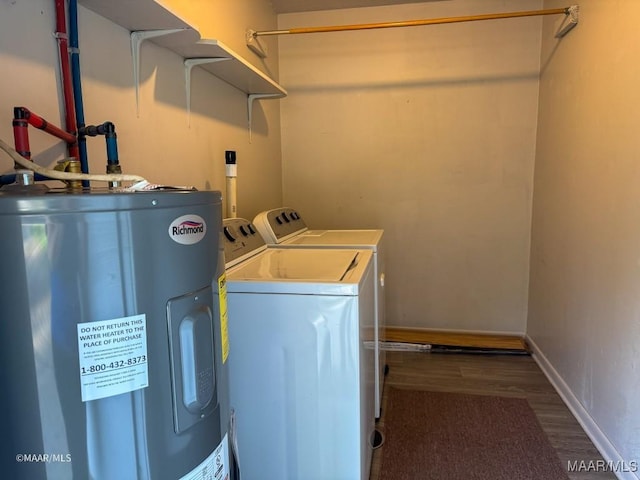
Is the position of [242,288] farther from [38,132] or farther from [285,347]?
[38,132]

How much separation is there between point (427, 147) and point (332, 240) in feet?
4.42

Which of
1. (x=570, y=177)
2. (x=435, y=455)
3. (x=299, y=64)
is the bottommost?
(x=435, y=455)

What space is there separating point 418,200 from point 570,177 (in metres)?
1.08

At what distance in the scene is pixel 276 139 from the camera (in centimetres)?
319

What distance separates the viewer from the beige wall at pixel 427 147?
9.78 ft

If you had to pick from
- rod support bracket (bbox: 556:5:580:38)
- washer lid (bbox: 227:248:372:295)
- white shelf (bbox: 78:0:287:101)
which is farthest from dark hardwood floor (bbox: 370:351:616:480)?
rod support bracket (bbox: 556:5:580:38)

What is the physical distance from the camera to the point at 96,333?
654 millimetres

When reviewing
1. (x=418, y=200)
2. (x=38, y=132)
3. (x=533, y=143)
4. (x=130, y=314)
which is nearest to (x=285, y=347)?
(x=130, y=314)

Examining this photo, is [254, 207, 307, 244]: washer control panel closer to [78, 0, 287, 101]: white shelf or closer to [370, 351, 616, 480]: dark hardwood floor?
[78, 0, 287, 101]: white shelf

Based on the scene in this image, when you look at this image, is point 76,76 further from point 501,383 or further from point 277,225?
point 501,383

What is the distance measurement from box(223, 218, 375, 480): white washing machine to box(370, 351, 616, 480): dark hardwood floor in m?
0.54

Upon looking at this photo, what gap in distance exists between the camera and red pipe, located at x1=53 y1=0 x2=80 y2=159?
1.12 m

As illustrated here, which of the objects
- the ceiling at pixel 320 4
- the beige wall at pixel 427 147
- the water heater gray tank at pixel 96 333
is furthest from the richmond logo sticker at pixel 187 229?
the ceiling at pixel 320 4

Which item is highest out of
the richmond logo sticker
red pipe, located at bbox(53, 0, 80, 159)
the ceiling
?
the ceiling
